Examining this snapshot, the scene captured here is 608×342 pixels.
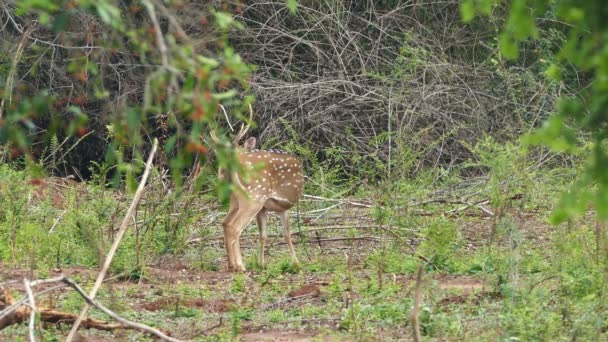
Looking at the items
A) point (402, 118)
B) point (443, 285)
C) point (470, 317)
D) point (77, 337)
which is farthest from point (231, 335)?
point (402, 118)

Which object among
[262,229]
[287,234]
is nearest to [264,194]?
[262,229]

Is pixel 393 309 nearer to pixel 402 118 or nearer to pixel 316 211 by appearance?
pixel 316 211

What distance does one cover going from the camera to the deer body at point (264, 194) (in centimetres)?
1146

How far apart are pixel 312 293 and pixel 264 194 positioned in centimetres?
282

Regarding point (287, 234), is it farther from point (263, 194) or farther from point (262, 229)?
point (263, 194)

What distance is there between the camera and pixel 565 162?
587 inches

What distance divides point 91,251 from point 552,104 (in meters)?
7.37

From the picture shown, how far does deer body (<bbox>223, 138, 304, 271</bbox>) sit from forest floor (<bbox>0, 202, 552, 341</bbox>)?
1.02 feet

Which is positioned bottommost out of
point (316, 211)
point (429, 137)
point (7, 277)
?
point (7, 277)

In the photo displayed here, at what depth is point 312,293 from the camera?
9.09 metres

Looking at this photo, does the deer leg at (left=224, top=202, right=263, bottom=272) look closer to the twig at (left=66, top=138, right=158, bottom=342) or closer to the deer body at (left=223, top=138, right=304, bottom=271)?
the deer body at (left=223, top=138, right=304, bottom=271)

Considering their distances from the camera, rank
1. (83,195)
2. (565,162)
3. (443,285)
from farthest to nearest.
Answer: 1. (565,162)
2. (83,195)
3. (443,285)

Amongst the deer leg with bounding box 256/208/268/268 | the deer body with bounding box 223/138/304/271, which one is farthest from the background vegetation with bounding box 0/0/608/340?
the deer body with bounding box 223/138/304/271

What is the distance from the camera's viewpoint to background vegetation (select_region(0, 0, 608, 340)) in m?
4.31
